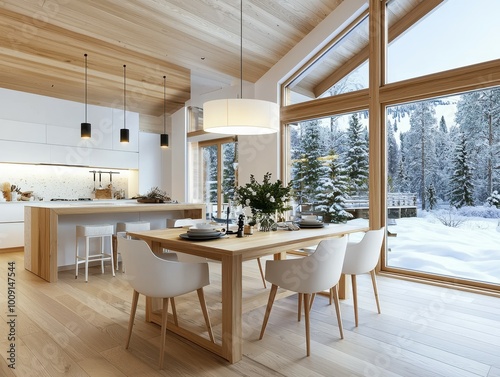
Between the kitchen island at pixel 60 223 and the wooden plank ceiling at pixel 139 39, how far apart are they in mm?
2166

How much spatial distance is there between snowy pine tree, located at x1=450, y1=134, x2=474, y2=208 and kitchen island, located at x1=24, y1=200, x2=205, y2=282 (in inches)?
128

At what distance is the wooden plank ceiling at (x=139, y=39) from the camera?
4.04 meters

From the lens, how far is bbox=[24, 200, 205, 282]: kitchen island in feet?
12.8

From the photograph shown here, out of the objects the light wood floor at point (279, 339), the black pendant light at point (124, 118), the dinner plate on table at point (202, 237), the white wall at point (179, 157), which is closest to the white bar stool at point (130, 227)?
the light wood floor at point (279, 339)

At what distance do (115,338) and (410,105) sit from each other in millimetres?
3894

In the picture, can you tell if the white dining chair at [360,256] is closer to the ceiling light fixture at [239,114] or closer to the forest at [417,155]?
the ceiling light fixture at [239,114]

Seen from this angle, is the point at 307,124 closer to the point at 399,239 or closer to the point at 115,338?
the point at 399,239

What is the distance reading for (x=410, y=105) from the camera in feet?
13.5

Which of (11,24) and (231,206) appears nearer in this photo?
(231,206)

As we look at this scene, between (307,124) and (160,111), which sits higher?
(160,111)

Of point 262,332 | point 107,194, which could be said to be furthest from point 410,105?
point 107,194

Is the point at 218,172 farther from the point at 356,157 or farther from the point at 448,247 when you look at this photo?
the point at 448,247

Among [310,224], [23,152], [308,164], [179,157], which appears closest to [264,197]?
[310,224]

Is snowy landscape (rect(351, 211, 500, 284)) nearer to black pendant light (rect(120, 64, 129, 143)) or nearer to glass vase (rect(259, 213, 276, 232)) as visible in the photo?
glass vase (rect(259, 213, 276, 232))
